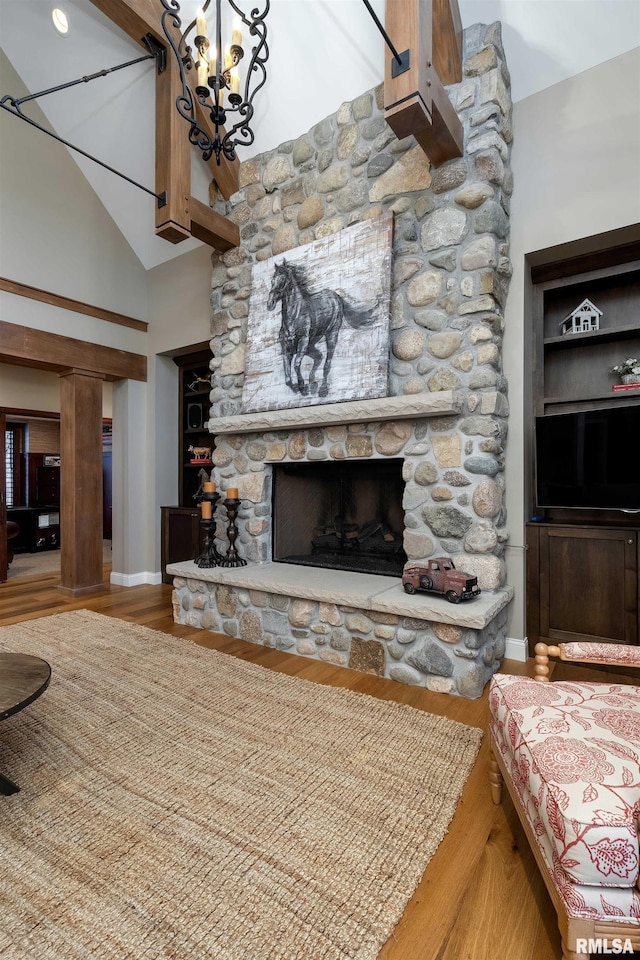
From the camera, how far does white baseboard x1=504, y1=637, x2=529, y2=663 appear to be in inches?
108

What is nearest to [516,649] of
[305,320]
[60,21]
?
[305,320]

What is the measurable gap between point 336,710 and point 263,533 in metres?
1.57

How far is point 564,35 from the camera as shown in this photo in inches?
97.7

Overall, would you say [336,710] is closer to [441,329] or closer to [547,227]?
[441,329]

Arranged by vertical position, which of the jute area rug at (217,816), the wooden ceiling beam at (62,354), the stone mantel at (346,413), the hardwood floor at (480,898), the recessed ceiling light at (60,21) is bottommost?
the hardwood floor at (480,898)

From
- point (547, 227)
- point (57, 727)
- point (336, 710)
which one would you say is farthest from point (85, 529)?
point (547, 227)

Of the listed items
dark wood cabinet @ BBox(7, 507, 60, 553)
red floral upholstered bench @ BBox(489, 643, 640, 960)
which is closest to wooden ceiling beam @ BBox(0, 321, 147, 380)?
dark wood cabinet @ BBox(7, 507, 60, 553)

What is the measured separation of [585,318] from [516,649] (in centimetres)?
204

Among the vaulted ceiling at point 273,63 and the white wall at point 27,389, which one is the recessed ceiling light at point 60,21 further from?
the white wall at point 27,389

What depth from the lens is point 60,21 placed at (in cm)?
344

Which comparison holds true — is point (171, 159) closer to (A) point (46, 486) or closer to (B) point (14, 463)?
(B) point (14, 463)

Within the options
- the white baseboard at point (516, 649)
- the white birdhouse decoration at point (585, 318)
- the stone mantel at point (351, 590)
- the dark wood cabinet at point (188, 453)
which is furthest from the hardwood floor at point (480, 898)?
the dark wood cabinet at point (188, 453)

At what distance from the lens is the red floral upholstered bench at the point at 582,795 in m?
0.88

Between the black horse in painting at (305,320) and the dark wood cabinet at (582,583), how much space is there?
1630mm
